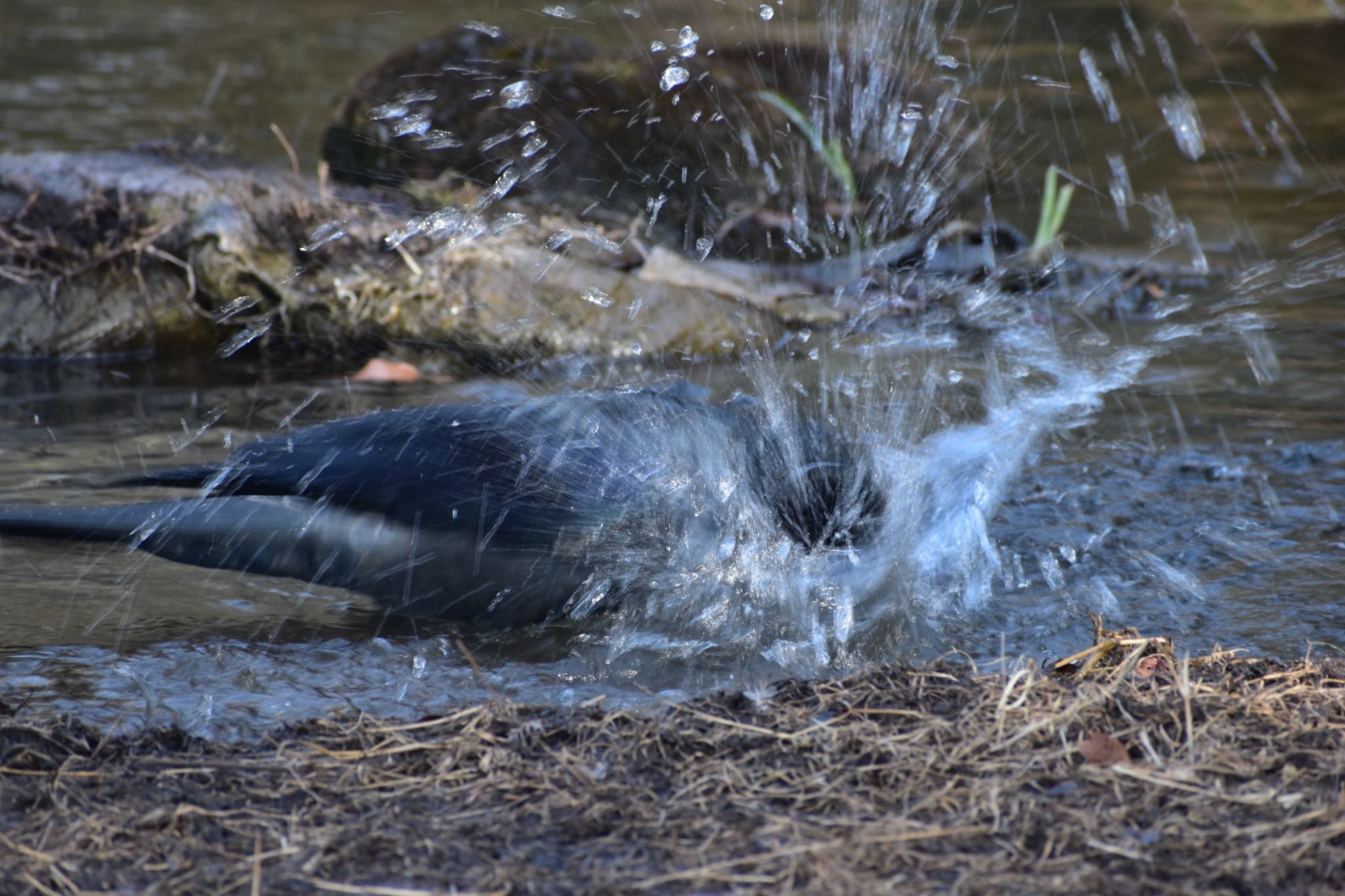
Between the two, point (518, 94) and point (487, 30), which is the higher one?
point (487, 30)

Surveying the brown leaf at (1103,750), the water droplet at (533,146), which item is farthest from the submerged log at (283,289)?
the brown leaf at (1103,750)

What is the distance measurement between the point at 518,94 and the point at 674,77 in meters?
0.90

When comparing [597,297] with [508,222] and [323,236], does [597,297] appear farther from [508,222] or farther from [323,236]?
[323,236]

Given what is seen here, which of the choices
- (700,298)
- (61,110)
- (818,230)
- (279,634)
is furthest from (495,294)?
(61,110)

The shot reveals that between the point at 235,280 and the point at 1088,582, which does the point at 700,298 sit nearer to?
the point at 235,280

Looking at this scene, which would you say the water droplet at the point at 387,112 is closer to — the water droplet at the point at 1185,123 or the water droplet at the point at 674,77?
the water droplet at the point at 674,77

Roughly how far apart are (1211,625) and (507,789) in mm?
1815

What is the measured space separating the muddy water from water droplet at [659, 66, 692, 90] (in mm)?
1488

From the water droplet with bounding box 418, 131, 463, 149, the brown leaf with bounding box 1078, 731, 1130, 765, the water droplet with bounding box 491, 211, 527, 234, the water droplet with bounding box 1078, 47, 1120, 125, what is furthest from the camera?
the water droplet with bounding box 1078, 47, 1120, 125

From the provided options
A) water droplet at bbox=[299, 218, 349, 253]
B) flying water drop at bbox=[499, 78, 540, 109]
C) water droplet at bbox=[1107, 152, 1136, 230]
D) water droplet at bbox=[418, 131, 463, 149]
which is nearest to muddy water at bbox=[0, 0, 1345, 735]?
water droplet at bbox=[1107, 152, 1136, 230]

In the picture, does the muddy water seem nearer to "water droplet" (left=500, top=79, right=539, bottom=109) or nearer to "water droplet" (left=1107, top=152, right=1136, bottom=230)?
"water droplet" (left=1107, top=152, right=1136, bottom=230)

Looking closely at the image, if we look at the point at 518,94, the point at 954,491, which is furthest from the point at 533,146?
the point at 954,491

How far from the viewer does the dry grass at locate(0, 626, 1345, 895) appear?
6.14ft

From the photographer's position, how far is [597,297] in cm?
567
